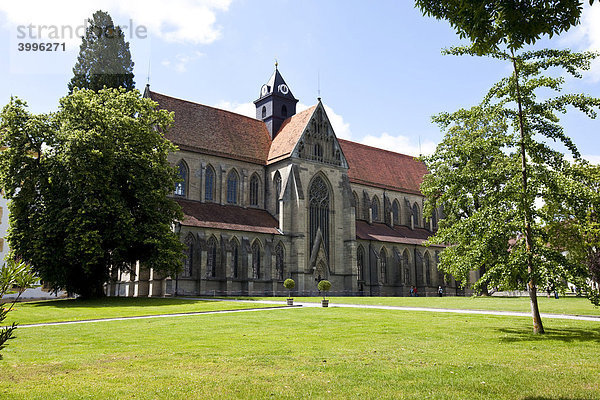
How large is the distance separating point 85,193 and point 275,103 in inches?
1180

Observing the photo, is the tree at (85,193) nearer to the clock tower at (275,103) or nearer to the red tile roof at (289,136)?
the red tile roof at (289,136)

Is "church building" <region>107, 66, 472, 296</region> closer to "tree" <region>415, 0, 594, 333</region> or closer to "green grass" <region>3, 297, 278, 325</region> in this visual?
"green grass" <region>3, 297, 278, 325</region>

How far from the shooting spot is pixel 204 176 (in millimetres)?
48250

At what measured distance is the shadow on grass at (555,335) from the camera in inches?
587

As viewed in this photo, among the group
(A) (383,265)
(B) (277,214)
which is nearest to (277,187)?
(B) (277,214)

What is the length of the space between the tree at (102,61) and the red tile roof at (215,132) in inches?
214

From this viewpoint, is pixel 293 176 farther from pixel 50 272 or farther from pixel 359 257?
pixel 50 272

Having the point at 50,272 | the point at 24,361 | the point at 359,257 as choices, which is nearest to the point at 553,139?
the point at 24,361

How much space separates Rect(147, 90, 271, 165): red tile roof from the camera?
4869 cm

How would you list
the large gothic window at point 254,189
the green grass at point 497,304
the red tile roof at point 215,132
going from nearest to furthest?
1. the green grass at point 497,304
2. the red tile roof at point 215,132
3. the large gothic window at point 254,189

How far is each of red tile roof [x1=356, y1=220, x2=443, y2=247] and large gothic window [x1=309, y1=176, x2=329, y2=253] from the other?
15.2 feet

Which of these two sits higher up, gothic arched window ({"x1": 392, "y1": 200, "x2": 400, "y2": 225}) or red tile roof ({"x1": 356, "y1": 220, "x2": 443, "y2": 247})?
gothic arched window ({"x1": 392, "y1": 200, "x2": 400, "y2": 225})

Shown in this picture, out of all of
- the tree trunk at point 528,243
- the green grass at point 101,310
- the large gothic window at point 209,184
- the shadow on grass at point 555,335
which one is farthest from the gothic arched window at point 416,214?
the tree trunk at point 528,243

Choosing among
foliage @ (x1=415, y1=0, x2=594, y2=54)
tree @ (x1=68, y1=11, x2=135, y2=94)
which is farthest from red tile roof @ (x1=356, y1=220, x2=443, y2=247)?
foliage @ (x1=415, y1=0, x2=594, y2=54)
